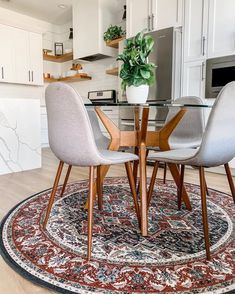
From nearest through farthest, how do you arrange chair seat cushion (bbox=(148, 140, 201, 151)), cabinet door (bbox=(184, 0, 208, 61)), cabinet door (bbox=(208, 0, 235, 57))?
chair seat cushion (bbox=(148, 140, 201, 151))
cabinet door (bbox=(208, 0, 235, 57))
cabinet door (bbox=(184, 0, 208, 61))

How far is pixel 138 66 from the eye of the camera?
1619 mm

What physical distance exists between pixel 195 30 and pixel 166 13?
0.50m

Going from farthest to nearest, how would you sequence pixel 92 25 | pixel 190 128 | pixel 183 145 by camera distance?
pixel 92 25 < pixel 190 128 < pixel 183 145


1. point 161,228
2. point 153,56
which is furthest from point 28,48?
point 161,228

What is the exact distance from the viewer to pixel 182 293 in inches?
38.9

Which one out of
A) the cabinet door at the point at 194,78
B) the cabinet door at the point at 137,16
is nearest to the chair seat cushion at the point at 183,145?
the cabinet door at the point at 194,78

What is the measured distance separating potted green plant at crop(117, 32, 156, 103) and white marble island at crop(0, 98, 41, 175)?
1.85 meters

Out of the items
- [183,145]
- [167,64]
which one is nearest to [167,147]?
[183,145]

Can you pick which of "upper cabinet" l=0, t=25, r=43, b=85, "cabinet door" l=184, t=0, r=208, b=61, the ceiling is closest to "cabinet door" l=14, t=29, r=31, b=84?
"upper cabinet" l=0, t=25, r=43, b=85

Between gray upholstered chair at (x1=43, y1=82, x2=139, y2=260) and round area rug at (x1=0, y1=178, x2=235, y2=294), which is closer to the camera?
round area rug at (x1=0, y1=178, x2=235, y2=294)

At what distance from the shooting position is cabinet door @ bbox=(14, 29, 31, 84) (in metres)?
4.73

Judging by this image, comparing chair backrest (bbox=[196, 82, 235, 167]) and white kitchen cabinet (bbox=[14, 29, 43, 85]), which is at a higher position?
white kitchen cabinet (bbox=[14, 29, 43, 85])

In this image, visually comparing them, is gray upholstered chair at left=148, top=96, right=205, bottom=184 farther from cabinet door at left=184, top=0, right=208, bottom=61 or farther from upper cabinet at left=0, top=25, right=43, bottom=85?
upper cabinet at left=0, top=25, right=43, bottom=85

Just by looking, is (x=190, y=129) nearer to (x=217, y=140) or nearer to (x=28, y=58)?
(x=217, y=140)
